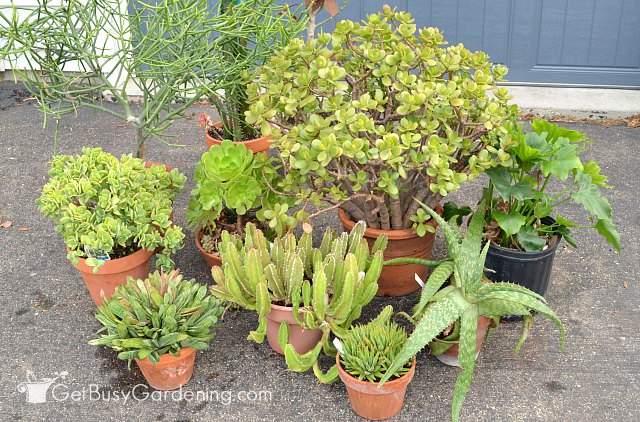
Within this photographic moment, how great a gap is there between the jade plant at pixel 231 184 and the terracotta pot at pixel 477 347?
84 centimetres

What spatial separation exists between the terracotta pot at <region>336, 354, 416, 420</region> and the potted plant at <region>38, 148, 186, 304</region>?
96cm

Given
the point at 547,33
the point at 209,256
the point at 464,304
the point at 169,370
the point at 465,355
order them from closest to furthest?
the point at 465,355
the point at 464,304
the point at 169,370
the point at 209,256
the point at 547,33

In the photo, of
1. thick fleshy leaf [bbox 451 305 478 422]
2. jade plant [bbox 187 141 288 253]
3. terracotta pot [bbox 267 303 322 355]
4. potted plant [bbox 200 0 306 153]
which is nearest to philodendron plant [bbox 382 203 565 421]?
thick fleshy leaf [bbox 451 305 478 422]

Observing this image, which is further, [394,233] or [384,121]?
[394,233]

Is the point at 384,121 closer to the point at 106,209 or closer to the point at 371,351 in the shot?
the point at 371,351

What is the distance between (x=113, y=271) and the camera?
9.12 ft

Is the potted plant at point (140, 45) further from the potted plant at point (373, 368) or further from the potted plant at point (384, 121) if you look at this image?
the potted plant at point (373, 368)

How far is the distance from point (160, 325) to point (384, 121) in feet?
3.93

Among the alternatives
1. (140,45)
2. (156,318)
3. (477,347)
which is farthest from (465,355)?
(140,45)

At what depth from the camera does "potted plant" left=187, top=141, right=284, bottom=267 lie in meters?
2.74

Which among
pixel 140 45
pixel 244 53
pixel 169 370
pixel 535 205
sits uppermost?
pixel 140 45

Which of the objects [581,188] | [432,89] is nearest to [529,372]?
[581,188]

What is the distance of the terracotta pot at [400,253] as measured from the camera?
2850mm

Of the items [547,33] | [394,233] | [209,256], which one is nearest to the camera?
[394,233]
